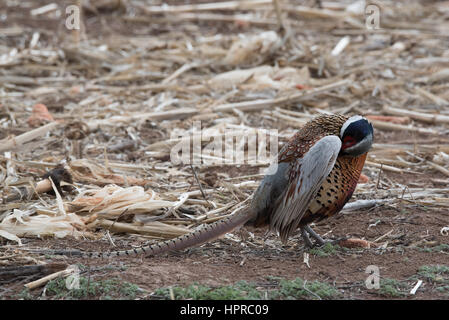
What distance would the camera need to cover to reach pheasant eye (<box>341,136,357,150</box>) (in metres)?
4.49

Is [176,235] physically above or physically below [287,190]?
below

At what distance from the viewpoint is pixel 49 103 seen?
851 cm

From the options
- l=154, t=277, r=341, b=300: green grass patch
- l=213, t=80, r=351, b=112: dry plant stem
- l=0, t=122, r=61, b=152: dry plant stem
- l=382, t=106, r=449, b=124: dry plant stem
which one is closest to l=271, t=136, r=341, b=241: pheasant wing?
l=154, t=277, r=341, b=300: green grass patch

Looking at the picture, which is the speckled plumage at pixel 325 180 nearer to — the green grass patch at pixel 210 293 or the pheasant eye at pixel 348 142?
the pheasant eye at pixel 348 142

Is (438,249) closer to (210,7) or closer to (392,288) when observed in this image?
(392,288)

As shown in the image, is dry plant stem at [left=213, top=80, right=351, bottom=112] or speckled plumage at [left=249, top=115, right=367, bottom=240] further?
dry plant stem at [left=213, top=80, right=351, bottom=112]

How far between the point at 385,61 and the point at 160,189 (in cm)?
586

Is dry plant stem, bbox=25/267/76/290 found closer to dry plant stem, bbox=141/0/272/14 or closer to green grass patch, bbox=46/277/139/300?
green grass patch, bbox=46/277/139/300

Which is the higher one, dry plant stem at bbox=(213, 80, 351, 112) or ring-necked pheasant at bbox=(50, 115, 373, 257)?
ring-necked pheasant at bbox=(50, 115, 373, 257)

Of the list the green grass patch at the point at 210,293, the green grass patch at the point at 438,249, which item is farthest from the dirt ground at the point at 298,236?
the green grass patch at the point at 210,293

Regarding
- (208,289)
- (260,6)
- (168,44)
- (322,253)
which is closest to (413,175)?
(322,253)

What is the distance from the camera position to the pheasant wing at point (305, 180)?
4.45 meters

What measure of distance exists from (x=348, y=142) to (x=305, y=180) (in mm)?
402
